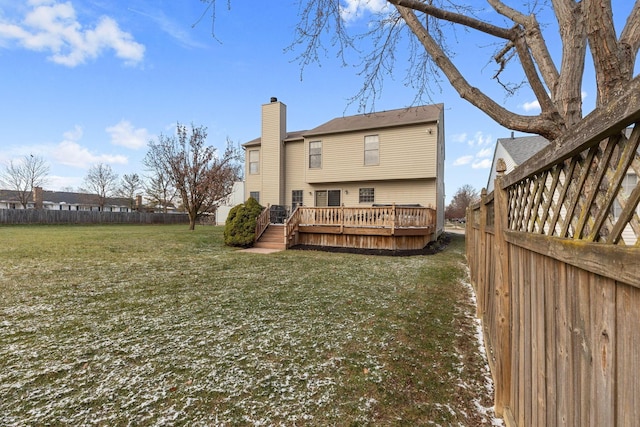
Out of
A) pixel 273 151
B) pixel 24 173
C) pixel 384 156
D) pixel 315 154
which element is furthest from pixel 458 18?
pixel 24 173

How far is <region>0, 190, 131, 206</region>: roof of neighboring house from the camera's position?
4172 centimetres

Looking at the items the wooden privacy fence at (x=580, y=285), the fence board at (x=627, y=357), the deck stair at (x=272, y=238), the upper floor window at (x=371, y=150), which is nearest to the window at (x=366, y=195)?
the upper floor window at (x=371, y=150)

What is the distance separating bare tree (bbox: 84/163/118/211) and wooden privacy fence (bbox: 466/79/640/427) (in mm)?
50105

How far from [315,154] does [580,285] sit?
14673 millimetres

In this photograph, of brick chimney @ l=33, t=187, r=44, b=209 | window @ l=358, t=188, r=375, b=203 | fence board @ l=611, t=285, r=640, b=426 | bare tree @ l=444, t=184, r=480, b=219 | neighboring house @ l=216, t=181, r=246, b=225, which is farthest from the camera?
bare tree @ l=444, t=184, r=480, b=219

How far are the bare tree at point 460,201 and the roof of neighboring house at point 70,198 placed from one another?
49.0 m

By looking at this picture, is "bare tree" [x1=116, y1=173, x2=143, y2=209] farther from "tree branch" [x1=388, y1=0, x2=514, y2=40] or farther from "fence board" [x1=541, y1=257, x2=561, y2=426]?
"fence board" [x1=541, y1=257, x2=561, y2=426]

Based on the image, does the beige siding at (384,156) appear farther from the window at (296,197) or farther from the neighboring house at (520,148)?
the neighboring house at (520,148)

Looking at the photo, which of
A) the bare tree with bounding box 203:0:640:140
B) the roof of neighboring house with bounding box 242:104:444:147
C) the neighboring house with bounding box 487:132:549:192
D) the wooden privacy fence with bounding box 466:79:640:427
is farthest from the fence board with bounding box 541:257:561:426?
the neighboring house with bounding box 487:132:549:192

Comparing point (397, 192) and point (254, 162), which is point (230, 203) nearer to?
point (254, 162)

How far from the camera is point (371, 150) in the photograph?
46.1 ft

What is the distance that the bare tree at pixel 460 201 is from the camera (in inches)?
1808

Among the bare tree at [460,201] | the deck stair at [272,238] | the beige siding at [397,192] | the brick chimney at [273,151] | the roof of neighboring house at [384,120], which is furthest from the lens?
the bare tree at [460,201]

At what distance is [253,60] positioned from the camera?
1060 centimetres
